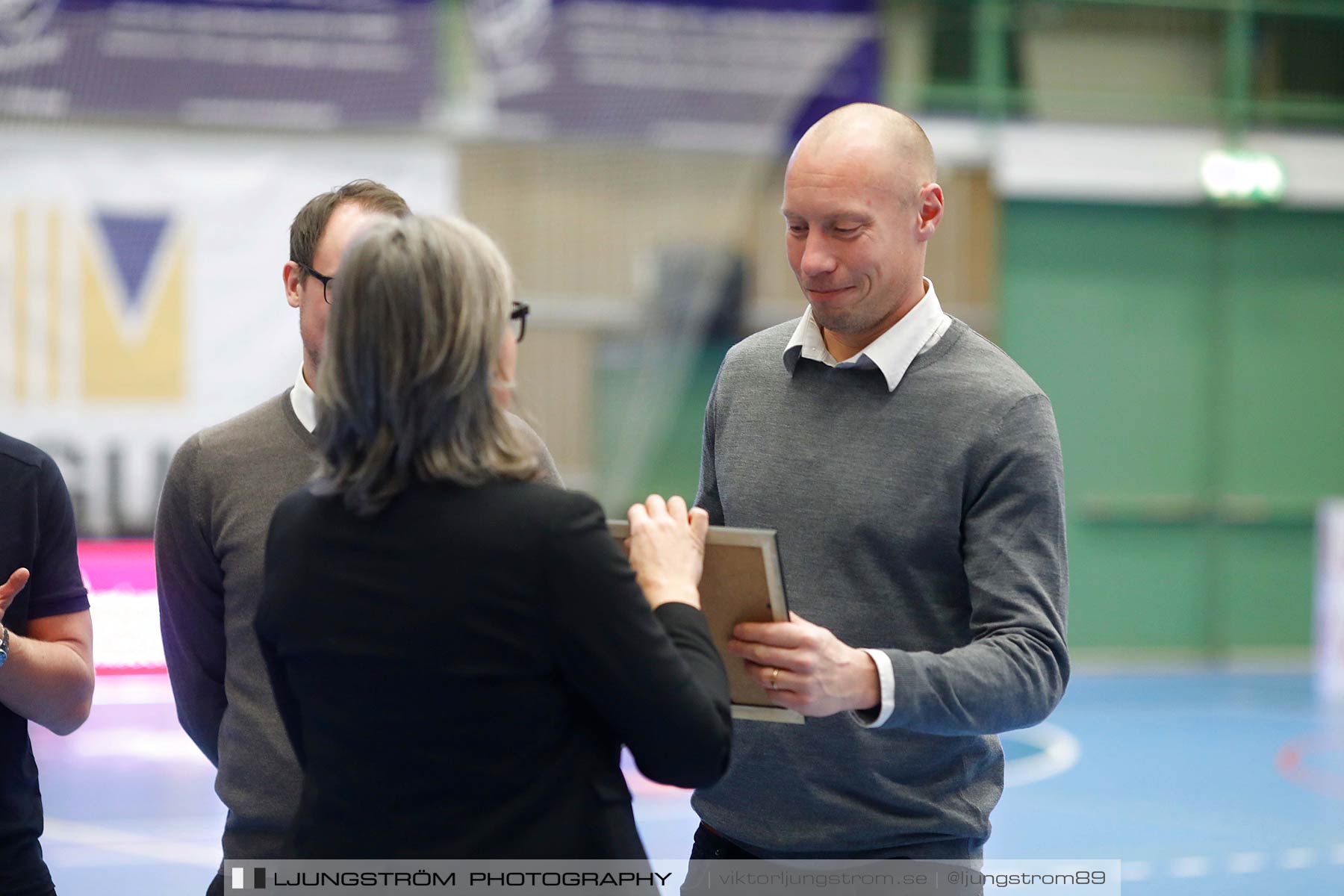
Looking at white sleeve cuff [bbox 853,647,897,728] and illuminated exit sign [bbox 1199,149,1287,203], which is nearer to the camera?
white sleeve cuff [bbox 853,647,897,728]

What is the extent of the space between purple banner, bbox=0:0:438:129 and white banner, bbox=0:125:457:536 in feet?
0.58

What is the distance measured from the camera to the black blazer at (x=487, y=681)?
1.49m

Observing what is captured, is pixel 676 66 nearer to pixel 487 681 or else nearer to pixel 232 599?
pixel 232 599

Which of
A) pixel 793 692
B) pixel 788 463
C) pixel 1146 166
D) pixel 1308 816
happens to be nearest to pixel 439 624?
pixel 793 692

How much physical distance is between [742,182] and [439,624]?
28.3 feet

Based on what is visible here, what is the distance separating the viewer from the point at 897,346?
Answer: 2113mm

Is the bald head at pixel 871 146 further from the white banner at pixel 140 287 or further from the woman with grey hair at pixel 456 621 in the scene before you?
the white banner at pixel 140 287

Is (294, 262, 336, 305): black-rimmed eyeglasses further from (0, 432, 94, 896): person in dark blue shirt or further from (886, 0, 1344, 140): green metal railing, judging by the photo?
(886, 0, 1344, 140): green metal railing

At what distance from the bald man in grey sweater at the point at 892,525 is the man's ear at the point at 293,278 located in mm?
786

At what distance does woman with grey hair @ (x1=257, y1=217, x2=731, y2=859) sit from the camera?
1.50 m

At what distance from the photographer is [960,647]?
77.4 inches

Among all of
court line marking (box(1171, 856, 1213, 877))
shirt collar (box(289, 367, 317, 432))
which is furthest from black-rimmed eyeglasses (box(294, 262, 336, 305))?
court line marking (box(1171, 856, 1213, 877))

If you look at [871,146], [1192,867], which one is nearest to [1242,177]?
[1192,867]

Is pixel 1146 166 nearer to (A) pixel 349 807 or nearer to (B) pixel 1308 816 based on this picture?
(B) pixel 1308 816
